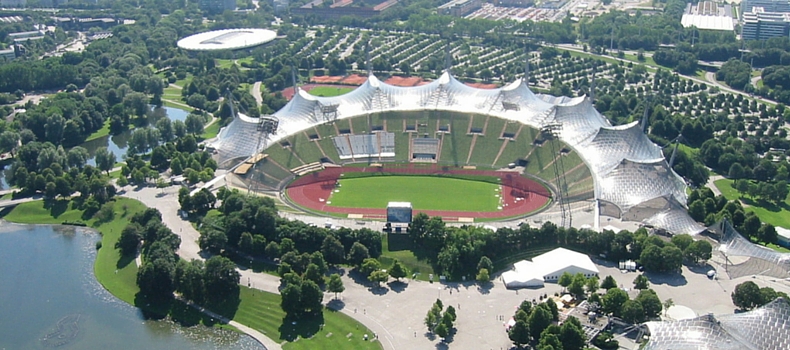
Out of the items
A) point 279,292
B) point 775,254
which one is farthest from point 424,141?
point 775,254

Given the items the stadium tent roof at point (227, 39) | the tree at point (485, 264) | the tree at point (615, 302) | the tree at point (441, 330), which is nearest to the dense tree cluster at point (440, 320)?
the tree at point (441, 330)

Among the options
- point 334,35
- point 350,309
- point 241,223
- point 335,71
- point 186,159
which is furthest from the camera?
point 334,35

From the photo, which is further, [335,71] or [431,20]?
[431,20]

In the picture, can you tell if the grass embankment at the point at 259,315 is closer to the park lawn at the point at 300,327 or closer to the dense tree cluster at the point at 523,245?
the park lawn at the point at 300,327

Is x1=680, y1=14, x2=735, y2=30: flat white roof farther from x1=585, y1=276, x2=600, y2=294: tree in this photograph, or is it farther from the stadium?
x1=585, y1=276, x2=600, y2=294: tree

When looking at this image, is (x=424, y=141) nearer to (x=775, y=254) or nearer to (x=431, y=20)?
(x=775, y=254)

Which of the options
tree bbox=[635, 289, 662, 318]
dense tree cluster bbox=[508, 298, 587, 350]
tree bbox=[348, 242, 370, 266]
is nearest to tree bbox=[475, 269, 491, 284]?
dense tree cluster bbox=[508, 298, 587, 350]

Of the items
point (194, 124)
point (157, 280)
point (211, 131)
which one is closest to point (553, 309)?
point (157, 280)
